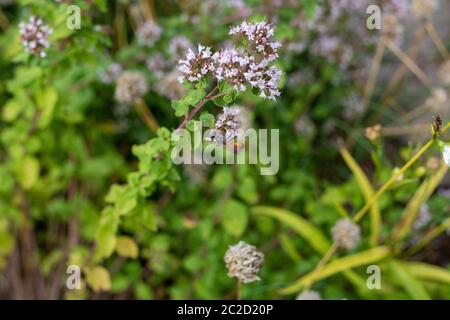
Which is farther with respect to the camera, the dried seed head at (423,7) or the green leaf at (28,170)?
the dried seed head at (423,7)

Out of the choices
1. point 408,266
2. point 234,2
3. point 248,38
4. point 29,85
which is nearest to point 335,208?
point 408,266

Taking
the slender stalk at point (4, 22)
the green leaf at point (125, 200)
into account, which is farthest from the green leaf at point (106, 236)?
the slender stalk at point (4, 22)

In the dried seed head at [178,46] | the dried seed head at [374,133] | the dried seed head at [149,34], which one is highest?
the dried seed head at [149,34]

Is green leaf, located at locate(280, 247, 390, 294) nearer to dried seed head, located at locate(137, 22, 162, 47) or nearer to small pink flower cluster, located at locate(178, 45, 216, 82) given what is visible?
small pink flower cluster, located at locate(178, 45, 216, 82)

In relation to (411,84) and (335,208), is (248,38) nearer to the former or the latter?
(335,208)

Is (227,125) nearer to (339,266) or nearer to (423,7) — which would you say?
(339,266)

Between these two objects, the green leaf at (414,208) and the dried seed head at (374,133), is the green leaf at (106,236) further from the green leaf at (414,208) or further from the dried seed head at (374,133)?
the green leaf at (414,208)

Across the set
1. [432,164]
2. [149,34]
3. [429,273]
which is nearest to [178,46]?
[149,34]
